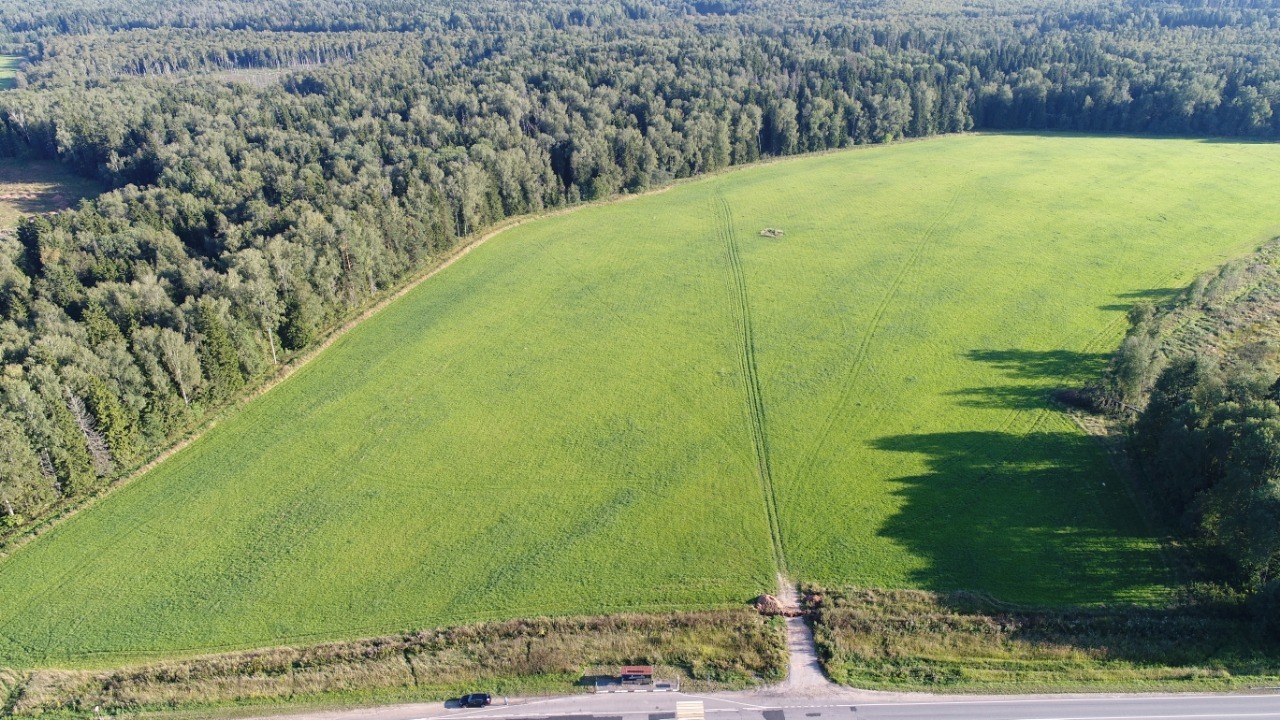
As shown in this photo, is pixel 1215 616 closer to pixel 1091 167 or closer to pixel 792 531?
pixel 792 531

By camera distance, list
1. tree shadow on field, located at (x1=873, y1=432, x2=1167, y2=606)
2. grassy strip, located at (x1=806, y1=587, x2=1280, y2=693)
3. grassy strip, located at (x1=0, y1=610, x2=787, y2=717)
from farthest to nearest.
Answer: tree shadow on field, located at (x1=873, y1=432, x2=1167, y2=606)
grassy strip, located at (x1=0, y1=610, x2=787, y2=717)
grassy strip, located at (x1=806, y1=587, x2=1280, y2=693)

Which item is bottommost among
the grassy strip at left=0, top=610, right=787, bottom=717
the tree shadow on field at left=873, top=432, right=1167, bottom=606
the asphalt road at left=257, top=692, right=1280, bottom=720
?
the asphalt road at left=257, top=692, right=1280, bottom=720

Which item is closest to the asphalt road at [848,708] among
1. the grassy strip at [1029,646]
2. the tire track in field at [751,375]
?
the grassy strip at [1029,646]

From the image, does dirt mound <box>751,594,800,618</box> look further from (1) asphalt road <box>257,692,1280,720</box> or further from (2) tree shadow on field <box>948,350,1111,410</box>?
(2) tree shadow on field <box>948,350,1111,410</box>

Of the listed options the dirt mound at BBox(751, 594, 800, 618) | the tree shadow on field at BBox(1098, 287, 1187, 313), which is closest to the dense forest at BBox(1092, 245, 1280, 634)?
the tree shadow on field at BBox(1098, 287, 1187, 313)

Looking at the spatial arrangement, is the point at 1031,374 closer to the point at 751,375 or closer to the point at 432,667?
the point at 751,375

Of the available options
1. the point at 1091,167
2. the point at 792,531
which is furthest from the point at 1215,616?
the point at 1091,167
